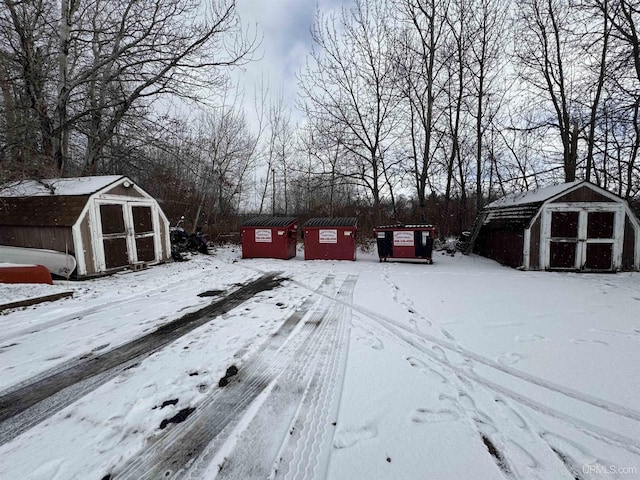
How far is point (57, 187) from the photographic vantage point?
829cm

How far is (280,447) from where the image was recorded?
1887mm

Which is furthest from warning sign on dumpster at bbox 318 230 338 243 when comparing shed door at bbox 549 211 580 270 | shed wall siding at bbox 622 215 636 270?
shed wall siding at bbox 622 215 636 270

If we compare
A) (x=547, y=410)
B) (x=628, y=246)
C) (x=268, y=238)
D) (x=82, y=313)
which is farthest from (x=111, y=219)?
(x=628, y=246)

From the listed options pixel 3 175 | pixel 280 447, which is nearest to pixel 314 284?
pixel 280 447

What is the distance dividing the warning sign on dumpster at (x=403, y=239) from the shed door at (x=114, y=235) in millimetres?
9143

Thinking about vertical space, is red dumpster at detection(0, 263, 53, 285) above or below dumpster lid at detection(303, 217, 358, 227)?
below

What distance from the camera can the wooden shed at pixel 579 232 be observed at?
866 centimetres

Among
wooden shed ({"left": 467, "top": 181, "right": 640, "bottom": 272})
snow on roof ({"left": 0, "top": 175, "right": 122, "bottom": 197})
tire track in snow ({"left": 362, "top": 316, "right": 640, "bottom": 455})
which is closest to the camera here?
tire track in snow ({"left": 362, "top": 316, "right": 640, "bottom": 455})

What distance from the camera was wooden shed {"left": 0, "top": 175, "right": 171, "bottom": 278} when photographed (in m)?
7.22

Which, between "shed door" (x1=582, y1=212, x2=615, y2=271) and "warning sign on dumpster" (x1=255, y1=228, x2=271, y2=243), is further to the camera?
"warning sign on dumpster" (x1=255, y1=228, x2=271, y2=243)

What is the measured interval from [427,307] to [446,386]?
2569mm

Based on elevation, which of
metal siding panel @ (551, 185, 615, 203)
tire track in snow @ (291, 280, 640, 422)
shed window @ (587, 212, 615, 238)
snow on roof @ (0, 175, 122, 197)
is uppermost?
snow on roof @ (0, 175, 122, 197)

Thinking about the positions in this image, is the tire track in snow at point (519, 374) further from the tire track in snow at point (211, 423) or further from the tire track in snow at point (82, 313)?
the tire track in snow at point (82, 313)

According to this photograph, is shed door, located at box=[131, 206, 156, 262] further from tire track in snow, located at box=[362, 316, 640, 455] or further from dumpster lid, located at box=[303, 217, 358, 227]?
tire track in snow, located at box=[362, 316, 640, 455]
